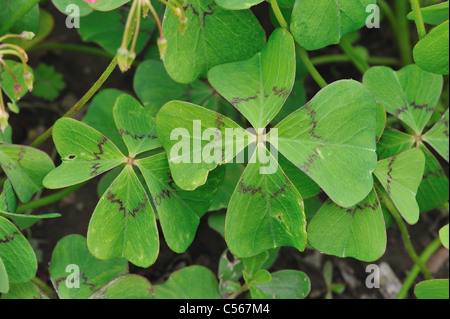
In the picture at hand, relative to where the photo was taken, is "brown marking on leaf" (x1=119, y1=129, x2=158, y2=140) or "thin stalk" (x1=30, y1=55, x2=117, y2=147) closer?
"thin stalk" (x1=30, y1=55, x2=117, y2=147)

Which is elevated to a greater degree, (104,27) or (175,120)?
(104,27)

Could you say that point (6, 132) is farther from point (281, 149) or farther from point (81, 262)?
point (281, 149)

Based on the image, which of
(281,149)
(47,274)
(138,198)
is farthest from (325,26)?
(47,274)

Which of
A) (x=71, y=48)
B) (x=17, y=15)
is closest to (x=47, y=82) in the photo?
(x=71, y=48)

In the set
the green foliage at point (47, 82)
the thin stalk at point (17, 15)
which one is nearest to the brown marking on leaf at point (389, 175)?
the thin stalk at point (17, 15)

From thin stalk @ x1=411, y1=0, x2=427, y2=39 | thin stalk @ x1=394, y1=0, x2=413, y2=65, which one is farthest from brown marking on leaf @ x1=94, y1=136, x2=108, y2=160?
thin stalk @ x1=394, y1=0, x2=413, y2=65

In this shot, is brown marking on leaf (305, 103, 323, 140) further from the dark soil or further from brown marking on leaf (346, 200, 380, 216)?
the dark soil
